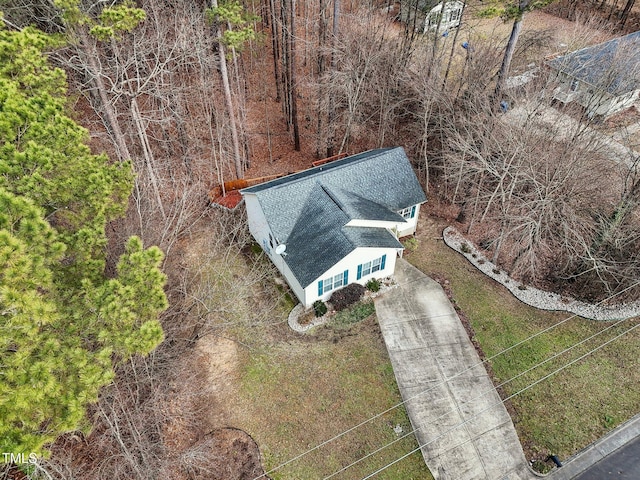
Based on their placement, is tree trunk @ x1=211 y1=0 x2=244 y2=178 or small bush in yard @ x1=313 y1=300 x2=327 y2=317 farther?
tree trunk @ x1=211 y1=0 x2=244 y2=178

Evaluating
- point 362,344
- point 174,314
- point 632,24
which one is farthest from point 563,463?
point 632,24

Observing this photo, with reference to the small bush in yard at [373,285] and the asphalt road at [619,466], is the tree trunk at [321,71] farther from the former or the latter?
the asphalt road at [619,466]

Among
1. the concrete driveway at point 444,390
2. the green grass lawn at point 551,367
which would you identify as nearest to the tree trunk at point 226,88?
the concrete driveway at point 444,390

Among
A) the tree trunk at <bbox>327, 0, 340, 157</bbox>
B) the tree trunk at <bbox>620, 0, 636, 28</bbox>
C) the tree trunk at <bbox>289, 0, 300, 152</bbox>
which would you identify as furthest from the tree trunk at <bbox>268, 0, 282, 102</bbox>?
the tree trunk at <bbox>620, 0, 636, 28</bbox>

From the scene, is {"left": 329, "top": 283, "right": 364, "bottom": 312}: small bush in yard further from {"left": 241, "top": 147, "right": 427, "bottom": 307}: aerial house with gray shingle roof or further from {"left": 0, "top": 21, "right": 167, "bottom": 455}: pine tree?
{"left": 0, "top": 21, "right": 167, "bottom": 455}: pine tree

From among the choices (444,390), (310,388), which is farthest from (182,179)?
(444,390)

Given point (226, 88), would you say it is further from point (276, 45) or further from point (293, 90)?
point (276, 45)

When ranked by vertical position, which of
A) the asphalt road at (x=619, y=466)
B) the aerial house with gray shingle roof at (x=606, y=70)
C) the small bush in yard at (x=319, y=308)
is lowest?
the asphalt road at (x=619, y=466)
